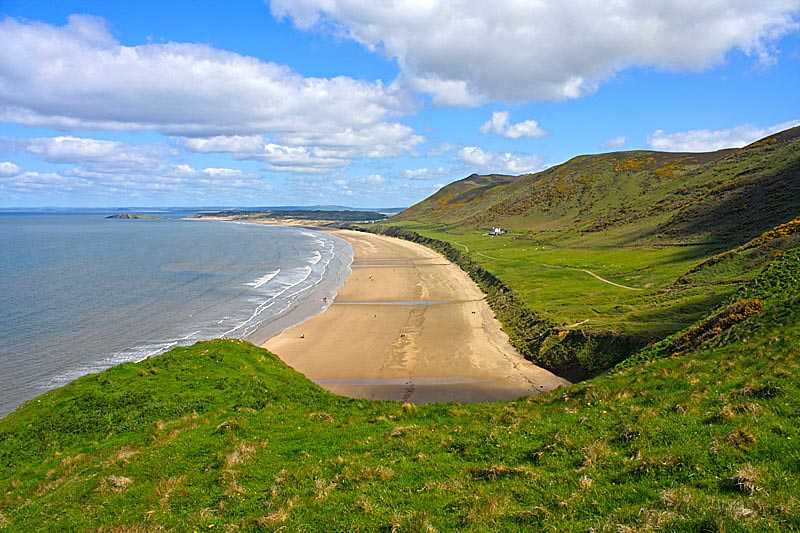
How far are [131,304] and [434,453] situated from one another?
66.6m

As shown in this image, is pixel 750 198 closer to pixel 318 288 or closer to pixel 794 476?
pixel 318 288

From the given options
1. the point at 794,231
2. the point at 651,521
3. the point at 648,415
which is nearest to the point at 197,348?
the point at 648,415

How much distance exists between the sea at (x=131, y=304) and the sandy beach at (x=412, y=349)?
18.4 ft

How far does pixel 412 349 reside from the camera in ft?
164

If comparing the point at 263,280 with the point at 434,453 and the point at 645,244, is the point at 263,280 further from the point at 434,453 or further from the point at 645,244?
the point at 434,453

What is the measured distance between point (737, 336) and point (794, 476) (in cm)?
1501

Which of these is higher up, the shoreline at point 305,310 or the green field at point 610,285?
the green field at point 610,285

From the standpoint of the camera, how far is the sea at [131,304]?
47.5 metres

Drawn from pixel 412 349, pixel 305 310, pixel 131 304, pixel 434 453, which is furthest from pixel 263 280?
pixel 434 453

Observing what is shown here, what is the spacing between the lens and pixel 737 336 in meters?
25.1

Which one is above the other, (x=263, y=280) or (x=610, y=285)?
(x=610, y=285)

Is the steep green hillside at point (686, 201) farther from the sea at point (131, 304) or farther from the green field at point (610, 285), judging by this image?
the sea at point (131, 304)

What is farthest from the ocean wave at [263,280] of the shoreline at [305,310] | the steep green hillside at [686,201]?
the steep green hillside at [686,201]

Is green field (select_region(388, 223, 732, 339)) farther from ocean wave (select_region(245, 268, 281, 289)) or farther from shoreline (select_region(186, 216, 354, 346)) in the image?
ocean wave (select_region(245, 268, 281, 289))
